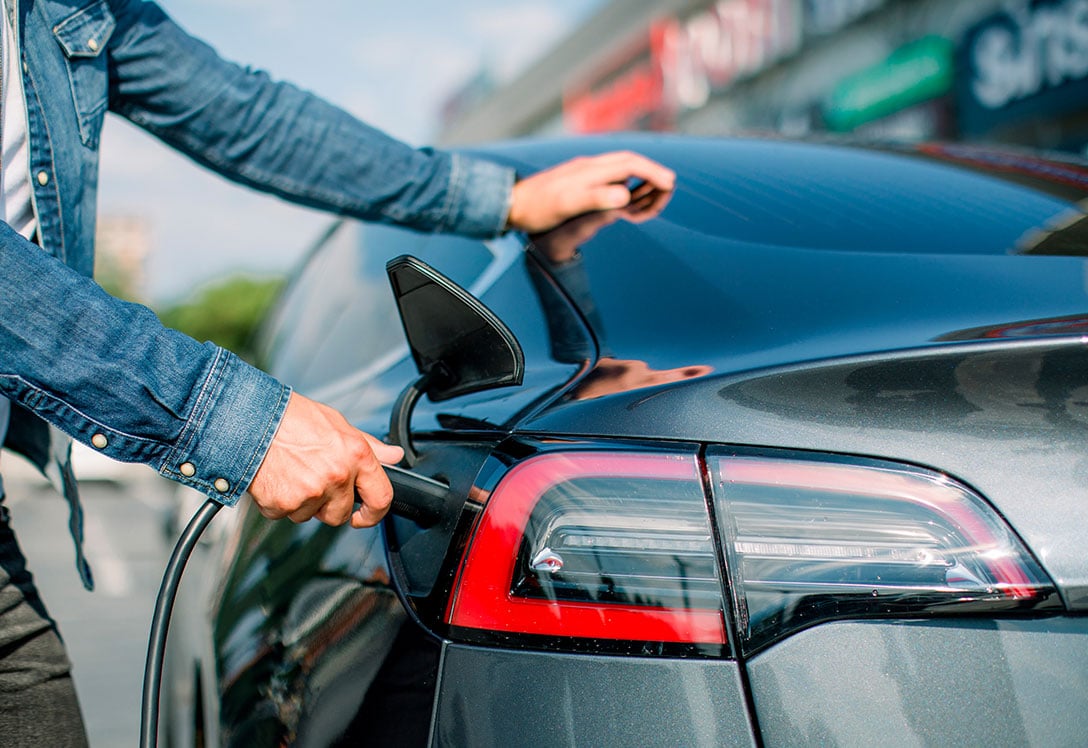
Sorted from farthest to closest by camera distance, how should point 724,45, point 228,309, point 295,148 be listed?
point 228,309, point 724,45, point 295,148

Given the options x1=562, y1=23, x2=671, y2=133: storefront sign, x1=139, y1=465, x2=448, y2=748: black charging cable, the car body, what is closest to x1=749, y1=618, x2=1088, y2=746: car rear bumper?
the car body

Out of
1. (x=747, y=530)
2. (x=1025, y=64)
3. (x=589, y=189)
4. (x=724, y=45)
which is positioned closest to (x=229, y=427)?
(x=747, y=530)

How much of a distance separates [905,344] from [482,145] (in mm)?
1441

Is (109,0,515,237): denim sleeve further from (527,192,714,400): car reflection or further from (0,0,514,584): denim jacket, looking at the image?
(527,192,714,400): car reflection

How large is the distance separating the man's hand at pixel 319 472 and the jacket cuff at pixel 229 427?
0.01 metres

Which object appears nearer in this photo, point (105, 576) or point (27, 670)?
point (27, 670)

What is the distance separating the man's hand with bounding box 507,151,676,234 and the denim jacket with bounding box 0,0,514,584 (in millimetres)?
83

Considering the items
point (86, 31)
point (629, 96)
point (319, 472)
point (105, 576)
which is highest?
point (629, 96)

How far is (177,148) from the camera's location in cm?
206

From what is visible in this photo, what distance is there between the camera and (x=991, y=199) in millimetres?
1609

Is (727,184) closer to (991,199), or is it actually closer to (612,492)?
(991,199)

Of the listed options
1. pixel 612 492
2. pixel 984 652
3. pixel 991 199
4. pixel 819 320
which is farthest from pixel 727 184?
pixel 984 652

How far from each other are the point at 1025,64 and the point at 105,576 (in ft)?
30.8

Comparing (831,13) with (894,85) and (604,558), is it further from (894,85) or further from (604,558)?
(604,558)
